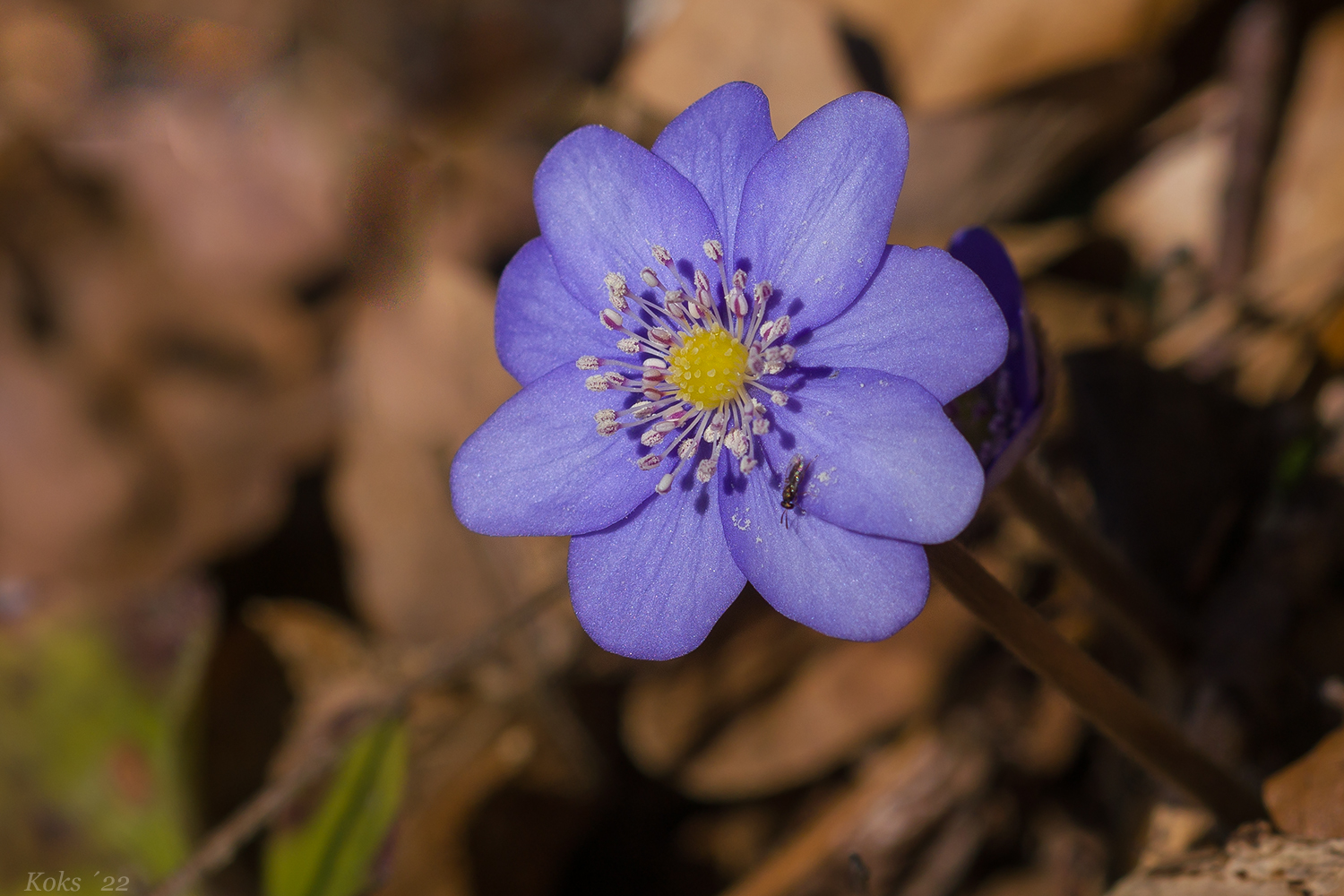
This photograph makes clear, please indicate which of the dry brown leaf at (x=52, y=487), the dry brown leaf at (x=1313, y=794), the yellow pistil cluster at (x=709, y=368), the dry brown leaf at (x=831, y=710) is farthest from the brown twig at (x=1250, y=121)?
the dry brown leaf at (x=52, y=487)

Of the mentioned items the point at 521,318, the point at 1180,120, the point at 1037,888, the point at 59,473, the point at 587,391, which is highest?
the point at 59,473

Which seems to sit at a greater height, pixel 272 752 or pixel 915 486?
pixel 915 486

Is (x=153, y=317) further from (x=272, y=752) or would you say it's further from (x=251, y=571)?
(x=272, y=752)

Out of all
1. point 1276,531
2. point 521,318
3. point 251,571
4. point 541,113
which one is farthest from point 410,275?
point 1276,531

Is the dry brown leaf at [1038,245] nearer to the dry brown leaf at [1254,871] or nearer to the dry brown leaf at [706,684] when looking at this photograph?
the dry brown leaf at [706,684]

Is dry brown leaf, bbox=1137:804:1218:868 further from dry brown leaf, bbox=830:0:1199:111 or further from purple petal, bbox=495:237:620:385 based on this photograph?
dry brown leaf, bbox=830:0:1199:111

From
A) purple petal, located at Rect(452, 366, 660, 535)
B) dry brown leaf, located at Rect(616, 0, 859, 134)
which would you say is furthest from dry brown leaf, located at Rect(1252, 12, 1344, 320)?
purple petal, located at Rect(452, 366, 660, 535)
